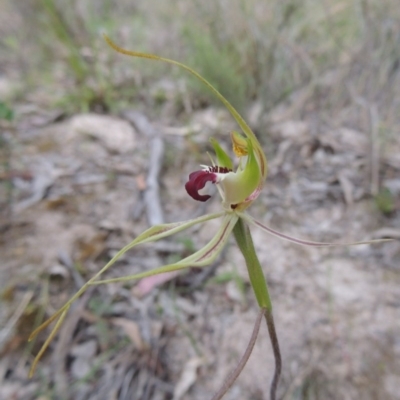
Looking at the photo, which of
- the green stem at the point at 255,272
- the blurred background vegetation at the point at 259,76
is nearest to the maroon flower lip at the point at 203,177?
the green stem at the point at 255,272

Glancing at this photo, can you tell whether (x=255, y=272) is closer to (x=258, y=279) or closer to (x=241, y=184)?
(x=258, y=279)

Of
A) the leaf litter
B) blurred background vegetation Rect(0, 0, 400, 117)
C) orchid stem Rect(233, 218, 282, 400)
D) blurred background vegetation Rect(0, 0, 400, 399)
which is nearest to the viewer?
orchid stem Rect(233, 218, 282, 400)

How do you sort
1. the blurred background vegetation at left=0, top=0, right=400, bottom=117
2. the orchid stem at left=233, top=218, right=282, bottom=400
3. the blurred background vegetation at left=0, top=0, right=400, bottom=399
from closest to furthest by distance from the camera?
the orchid stem at left=233, top=218, right=282, bottom=400, the blurred background vegetation at left=0, top=0, right=400, bottom=399, the blurred background vegetation at left=0, top=0, right=400, bottom=117

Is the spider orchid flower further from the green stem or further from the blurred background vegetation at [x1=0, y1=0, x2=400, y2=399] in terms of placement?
the blurred background vegetation at [x1=0, y1=0, x2=400, y2=399]

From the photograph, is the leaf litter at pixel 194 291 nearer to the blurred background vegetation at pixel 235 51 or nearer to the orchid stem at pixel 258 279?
the blurred background vegetation at pixel 235 51

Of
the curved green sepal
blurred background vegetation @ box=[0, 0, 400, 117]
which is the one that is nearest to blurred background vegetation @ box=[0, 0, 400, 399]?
blurred background vegetation @ box=[0, 0, 400, 117]

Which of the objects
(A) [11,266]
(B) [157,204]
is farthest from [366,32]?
(A) [11,266]

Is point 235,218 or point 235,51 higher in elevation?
point 235,218

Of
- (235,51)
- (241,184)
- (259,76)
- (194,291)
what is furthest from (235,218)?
(235,51)

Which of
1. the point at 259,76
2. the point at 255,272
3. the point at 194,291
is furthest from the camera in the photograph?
the point at 259,76

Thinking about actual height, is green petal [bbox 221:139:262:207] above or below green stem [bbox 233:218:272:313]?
above

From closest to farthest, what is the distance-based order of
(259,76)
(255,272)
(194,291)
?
1. (255,272)
2. (194,291)
3. (259,76)
